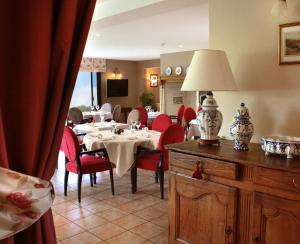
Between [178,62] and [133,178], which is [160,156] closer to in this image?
[133,178]

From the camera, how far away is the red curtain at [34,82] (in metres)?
0.91

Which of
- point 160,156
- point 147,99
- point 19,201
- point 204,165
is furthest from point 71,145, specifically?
point 147,99

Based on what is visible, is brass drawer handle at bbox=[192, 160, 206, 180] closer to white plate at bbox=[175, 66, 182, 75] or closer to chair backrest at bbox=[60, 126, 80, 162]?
chair backrest at bbox=[60, 126, 80, 162]

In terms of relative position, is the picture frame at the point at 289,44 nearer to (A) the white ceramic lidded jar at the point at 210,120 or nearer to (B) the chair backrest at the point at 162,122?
(A) the white ceramic lidded jar at the point at 210,120

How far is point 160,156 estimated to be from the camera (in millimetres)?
3818

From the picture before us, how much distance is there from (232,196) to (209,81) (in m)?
0.82

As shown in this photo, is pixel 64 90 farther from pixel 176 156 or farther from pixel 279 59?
pixel 279 59

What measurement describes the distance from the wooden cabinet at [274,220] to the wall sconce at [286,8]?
1.32 meters

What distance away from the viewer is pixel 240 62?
2.53 metres

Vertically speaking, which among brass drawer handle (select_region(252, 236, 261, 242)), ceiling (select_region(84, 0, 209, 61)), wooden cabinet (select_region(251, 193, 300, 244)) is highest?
ceiling (select_region(84, 0, 209, 61))

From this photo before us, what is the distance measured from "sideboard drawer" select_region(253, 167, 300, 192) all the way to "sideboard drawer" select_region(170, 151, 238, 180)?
0.15 m

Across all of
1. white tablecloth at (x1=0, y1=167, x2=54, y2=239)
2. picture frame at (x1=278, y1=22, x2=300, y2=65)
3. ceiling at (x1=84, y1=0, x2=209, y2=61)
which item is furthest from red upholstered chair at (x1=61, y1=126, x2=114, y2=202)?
white tablecloth at (x1=0, y1=167, x2=54, y2=239)

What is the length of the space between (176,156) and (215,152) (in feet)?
1.03

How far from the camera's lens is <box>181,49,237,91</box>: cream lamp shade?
2203 mm
